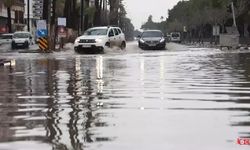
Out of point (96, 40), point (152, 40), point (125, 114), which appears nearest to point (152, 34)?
point (152, 40)

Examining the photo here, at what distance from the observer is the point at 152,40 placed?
4531cm

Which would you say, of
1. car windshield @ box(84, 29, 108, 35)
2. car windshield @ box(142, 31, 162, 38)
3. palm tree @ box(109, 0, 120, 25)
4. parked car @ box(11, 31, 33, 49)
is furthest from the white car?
palm tree @ box(109, 0, 120, 25)

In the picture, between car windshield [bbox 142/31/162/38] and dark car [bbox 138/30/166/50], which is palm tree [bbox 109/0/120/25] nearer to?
car windshield [bbox 142/31/162/38]

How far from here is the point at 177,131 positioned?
8297 millimetres

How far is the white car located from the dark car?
13.7ft

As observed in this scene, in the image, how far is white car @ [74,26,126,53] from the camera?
125 ft

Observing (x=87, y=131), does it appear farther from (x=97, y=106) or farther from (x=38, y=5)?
(x=38, y=5)

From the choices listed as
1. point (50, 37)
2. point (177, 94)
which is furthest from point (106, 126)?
point (50, 37)

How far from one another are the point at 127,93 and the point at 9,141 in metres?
5.73

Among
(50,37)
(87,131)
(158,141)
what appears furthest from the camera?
(50,37)

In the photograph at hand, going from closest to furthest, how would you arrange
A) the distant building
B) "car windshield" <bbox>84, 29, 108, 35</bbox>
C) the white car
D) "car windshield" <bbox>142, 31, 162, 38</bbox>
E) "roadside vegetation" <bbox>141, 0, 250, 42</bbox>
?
the white car → "car windshield" <bbox>84, 29, 108, 35</bbox> → "car windshield" <bbox>142, 31, 162, 38</bbox> → "roadside vegetation" <bbox>141, 0, 250, 42</bbox> → the distant building

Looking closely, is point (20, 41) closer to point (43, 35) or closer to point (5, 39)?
point (5, 39)

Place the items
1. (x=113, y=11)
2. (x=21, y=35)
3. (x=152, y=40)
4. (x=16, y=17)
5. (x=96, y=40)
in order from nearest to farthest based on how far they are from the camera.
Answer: (x=96, y=40) < (x=152, y=40) < (x=21, y=35) < (x=16, y=17) < (x=113, y=11)

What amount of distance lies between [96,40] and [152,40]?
7.98 metres
